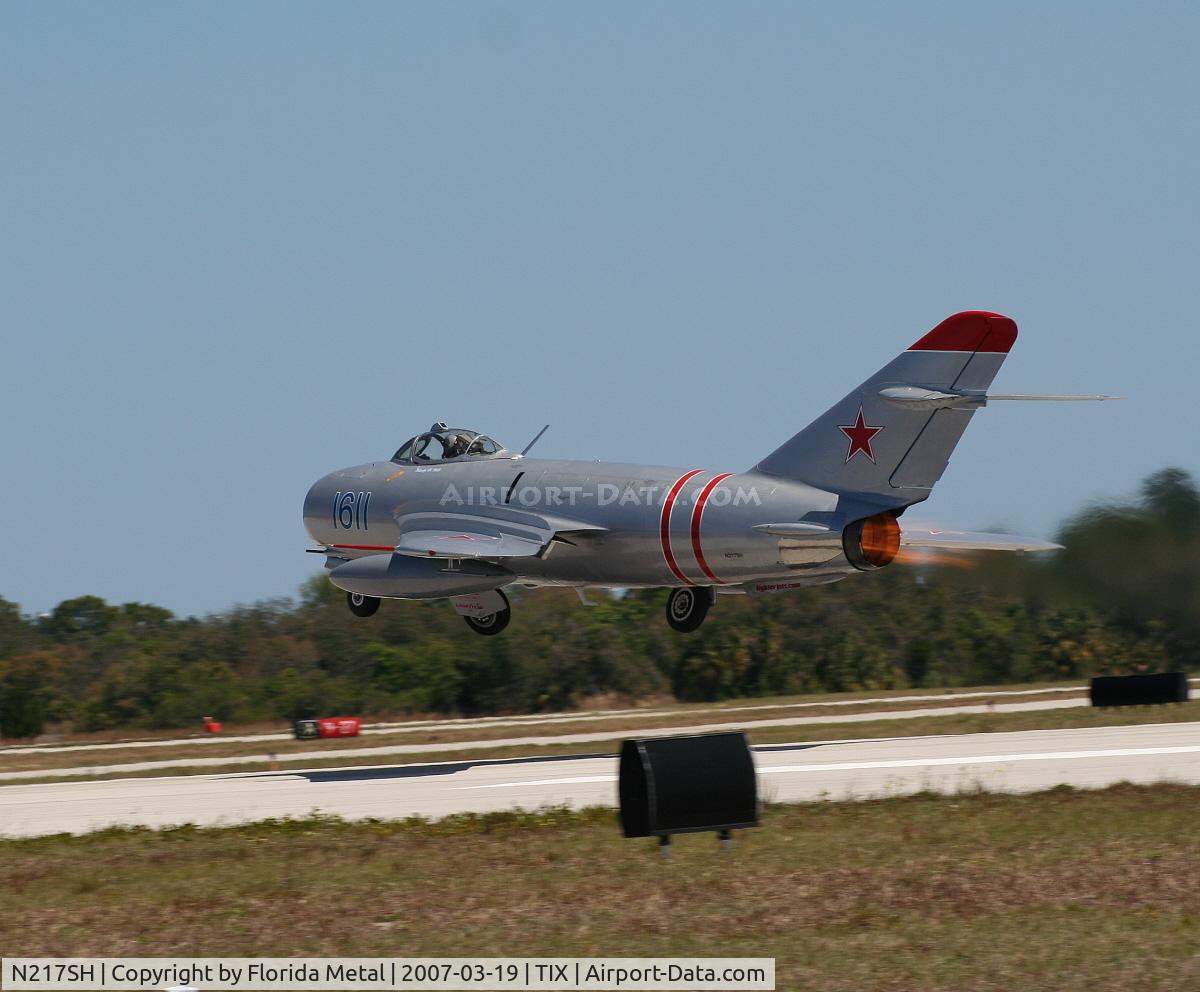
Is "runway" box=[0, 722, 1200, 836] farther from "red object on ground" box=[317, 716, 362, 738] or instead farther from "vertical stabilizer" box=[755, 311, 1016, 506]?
"red object on ground" box=[317, 716, 362, 738]

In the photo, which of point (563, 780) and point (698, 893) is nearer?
point (698, 893)

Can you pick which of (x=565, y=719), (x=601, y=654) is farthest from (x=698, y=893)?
(x=601, y=654)

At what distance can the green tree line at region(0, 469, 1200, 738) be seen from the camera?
56.8 metres

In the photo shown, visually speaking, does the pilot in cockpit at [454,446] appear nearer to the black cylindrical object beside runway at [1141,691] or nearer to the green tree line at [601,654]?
the black cylindrical object beside runway at [1141,691]

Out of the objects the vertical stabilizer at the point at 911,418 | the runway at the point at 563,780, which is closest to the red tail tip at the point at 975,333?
the vertical stabilizer at the point at 911,418

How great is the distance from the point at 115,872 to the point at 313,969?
5401mm

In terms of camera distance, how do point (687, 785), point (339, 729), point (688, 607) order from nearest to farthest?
point (687, 785) → point (688, 607) → point (339, 729)

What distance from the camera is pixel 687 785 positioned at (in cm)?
1614

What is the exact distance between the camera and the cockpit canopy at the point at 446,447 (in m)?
34.8

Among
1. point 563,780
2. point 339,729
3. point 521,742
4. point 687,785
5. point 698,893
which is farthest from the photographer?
point 339,729

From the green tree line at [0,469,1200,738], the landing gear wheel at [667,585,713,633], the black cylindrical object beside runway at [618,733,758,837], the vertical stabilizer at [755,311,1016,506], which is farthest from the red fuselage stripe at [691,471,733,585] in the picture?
the green tree line at [0,469,1200,738]

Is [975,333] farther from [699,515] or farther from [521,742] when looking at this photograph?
[521,742]

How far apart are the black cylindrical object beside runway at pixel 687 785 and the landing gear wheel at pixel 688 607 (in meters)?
16.2

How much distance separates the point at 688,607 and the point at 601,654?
33213 mm
